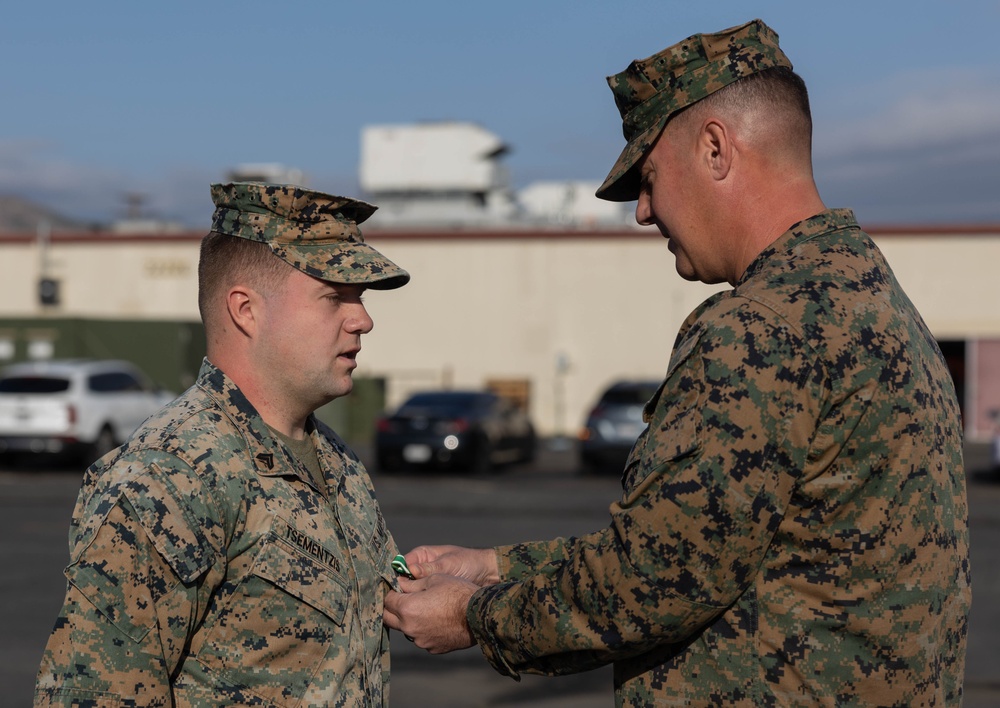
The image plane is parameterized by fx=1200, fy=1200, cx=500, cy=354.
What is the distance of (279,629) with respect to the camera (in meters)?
2.90

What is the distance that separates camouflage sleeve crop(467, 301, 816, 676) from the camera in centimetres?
251

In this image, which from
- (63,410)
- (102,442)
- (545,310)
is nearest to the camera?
(63,410)

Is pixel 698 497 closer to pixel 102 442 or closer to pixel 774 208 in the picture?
pixel 774 208

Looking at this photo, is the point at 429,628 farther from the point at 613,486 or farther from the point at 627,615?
the point at 613,486

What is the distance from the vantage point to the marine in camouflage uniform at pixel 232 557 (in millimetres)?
2623

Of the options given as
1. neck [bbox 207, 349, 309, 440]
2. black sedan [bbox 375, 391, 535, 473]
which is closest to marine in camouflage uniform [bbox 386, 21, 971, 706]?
neck [bbox 207, 349, 309, 440]

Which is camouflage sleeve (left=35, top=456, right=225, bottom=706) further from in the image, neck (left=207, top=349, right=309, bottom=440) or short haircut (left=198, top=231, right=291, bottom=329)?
short haircut (left=198, top=231, right=291, bottom=329)

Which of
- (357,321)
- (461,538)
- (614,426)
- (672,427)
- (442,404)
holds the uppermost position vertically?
(357,321)

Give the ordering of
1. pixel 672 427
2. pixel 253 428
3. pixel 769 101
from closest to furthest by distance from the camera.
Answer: pixel 672 427 → pixel 769 101 → pixel 253 428

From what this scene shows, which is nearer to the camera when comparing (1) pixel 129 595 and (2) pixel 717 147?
(1) pixel 129 595

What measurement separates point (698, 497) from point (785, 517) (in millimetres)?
215

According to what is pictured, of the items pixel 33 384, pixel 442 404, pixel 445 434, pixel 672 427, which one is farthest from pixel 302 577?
pixel 33 384

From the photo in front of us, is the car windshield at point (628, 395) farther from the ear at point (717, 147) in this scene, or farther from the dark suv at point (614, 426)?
the ear at point (717, 147)

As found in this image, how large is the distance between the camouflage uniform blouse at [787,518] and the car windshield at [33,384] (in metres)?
19.9
